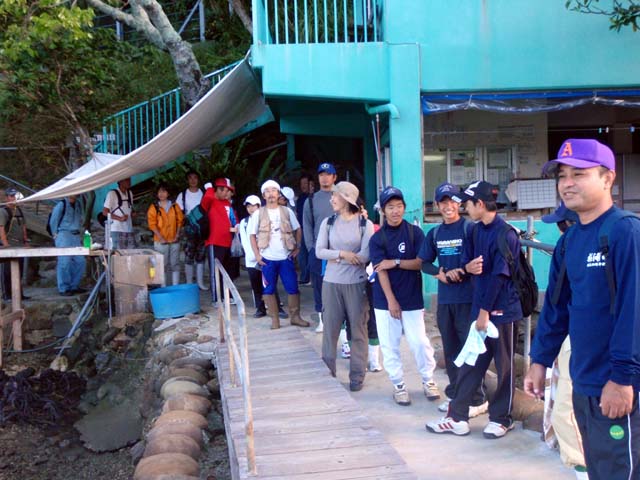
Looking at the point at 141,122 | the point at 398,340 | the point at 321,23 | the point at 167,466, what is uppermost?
the point at 321,23

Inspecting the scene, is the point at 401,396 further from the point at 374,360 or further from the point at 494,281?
the point at 494,281

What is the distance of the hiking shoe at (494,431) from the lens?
453 centimetres

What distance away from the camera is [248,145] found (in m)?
14.8

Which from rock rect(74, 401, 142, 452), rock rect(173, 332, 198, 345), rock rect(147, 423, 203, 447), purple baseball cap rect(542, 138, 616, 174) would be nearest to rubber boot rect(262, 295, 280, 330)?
rock rect(173, 332, 198, 345)

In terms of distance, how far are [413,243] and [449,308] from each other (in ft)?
2.23

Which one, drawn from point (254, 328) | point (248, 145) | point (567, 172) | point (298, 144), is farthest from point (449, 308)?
point (248, 145)

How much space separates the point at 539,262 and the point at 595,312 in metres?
6.49

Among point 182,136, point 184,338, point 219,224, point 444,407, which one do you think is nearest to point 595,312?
point 444,407

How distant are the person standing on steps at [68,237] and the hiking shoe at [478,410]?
791cm

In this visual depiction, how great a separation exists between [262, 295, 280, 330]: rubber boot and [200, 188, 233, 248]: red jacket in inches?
67.8

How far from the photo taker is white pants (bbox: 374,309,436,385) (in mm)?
5367

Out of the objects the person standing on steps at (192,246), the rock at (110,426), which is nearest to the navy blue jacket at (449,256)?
the rock at (110,426)

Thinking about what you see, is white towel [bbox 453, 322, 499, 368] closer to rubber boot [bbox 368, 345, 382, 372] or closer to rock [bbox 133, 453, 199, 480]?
rubber boot [bbox 368, 345, 382, 372]

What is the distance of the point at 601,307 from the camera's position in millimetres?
2625
